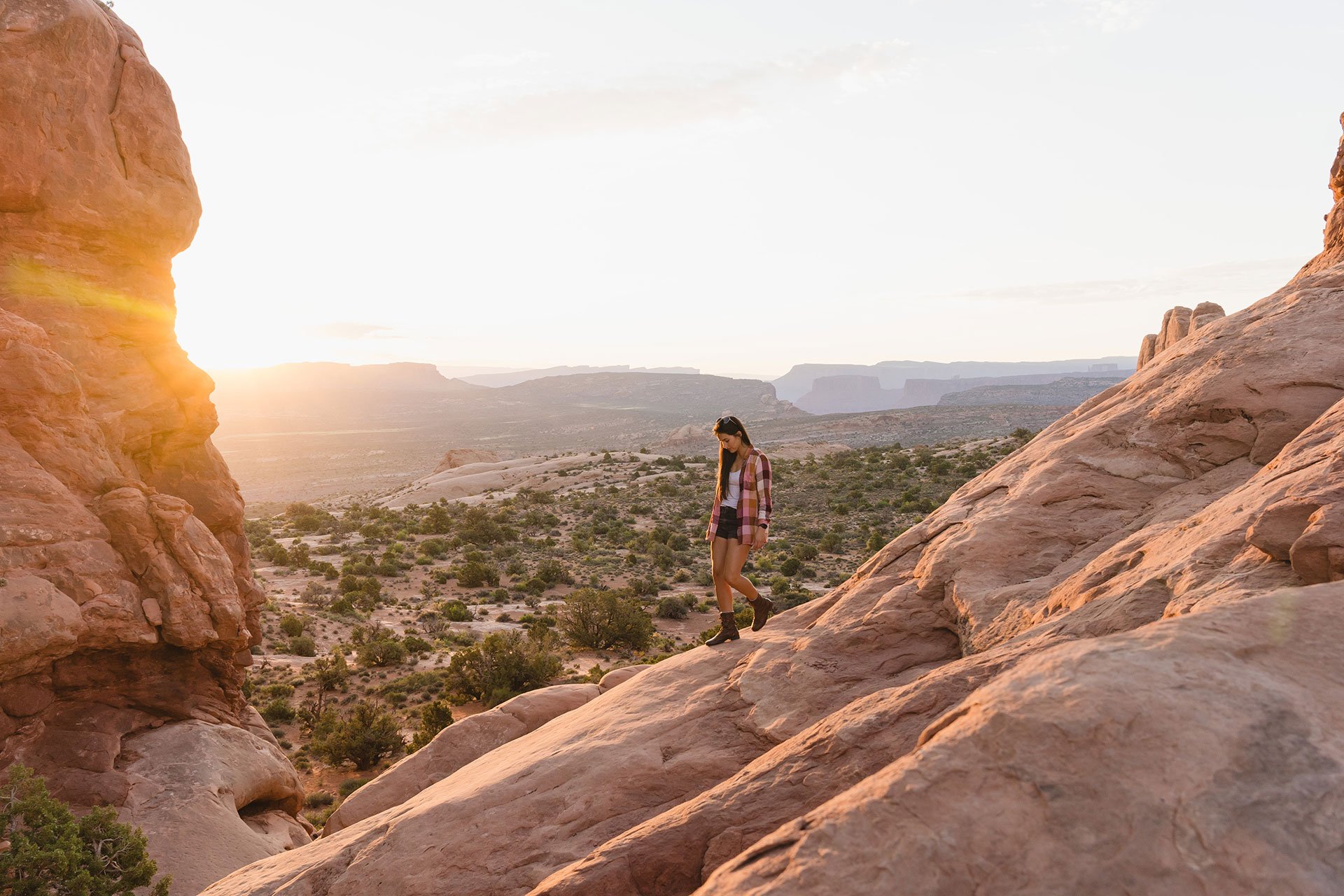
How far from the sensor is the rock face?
8852 millimetres

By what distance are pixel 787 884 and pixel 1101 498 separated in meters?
5.28

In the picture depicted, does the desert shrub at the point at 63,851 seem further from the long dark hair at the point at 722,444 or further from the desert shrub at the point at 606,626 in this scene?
the desert shrub at the point at 606,626

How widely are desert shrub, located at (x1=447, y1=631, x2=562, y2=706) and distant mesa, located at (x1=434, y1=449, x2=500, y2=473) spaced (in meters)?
50.8

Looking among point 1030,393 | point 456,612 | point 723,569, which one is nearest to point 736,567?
point 723,569

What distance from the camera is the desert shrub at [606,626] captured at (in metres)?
19.5

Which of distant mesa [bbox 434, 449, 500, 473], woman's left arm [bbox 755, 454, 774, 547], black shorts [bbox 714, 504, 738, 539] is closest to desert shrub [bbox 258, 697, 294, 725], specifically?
black shorts [bbox 714, 504, 738, 539]

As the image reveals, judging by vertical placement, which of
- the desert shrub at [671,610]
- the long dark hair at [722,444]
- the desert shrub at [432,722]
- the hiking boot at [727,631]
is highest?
the long dark hair at [722,444]

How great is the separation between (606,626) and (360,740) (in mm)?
7105

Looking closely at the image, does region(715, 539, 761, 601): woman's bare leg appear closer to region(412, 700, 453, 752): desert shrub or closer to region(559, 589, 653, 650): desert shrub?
region(412, 700, 453, 752): desert shrub

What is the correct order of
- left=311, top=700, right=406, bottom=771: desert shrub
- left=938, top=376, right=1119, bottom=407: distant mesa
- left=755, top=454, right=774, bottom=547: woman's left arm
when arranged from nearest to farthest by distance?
left=755, top=454, right=774, bottom=547: woman's left arm < left=311, top=700, right=406, bottom=771: desert shrub < left=938, top=376, right=1119, bottom=407: distant mesa

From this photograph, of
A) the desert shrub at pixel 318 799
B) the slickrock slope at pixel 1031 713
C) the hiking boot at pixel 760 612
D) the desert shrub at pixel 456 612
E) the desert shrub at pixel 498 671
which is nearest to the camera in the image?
the slickrock slope at pixel 1031 713

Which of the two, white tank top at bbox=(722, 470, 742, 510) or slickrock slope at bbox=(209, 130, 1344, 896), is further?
white tank top at bbox=(722, 470, 742, 510)

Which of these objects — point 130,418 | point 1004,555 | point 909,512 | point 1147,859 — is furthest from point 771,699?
point 909,512

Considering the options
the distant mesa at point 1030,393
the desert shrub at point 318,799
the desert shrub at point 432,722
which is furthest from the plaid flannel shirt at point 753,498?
the distant mesa at point 1030,393
